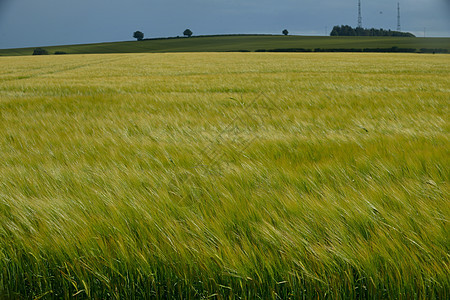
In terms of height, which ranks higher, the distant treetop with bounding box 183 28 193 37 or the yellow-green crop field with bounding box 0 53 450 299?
the distant treetop with bounding box 183 28 193 37

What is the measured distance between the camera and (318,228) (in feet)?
4.07

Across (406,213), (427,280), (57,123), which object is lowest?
(427,280)

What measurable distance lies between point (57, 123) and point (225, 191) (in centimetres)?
275

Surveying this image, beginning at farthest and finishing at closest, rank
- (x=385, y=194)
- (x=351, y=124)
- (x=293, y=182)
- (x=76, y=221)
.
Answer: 1. (x=351, y=124)
2. (x=293, y=182)
3. (x=385, y=194)
4. (x=76, y=221)

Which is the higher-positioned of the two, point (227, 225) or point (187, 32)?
point (187, 32)

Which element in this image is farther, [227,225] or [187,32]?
[187,32]

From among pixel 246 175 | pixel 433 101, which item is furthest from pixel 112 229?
pixel 433 101

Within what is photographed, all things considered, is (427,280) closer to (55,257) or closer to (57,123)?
(55,257)

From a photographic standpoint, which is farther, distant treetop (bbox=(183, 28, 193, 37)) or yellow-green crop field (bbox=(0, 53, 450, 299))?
distant treetop (bbox=(183, 28, 193, 37))

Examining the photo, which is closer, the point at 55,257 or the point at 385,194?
the point at 55,257

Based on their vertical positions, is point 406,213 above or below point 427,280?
above

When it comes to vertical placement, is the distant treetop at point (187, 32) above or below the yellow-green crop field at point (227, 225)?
above

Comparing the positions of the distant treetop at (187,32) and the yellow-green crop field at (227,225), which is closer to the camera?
the yellow-green crop field at (227,225)

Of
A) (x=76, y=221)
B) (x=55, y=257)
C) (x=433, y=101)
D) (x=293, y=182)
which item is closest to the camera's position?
(x=55, y=257)
